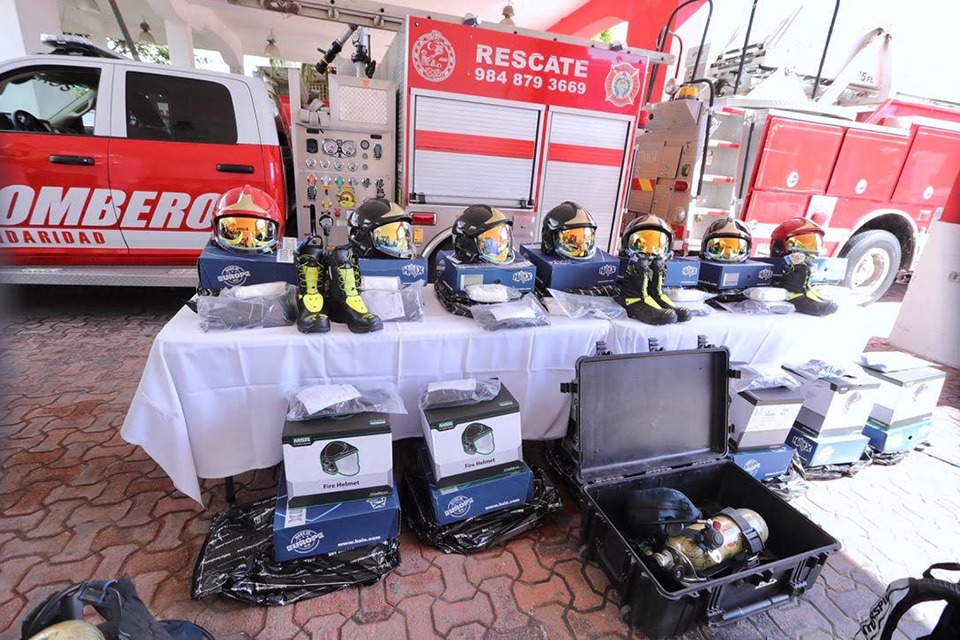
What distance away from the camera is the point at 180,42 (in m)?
9.45

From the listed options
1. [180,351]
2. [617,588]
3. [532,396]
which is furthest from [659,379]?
[180,351]

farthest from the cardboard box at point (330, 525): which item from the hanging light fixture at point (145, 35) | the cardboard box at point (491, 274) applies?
the hanging light fixture at point (145, 35)

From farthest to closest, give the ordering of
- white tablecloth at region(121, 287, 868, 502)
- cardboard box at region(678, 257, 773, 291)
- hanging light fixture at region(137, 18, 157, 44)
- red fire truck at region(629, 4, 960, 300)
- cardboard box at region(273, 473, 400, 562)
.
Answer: hanging light fixture at region(137, 18, 157, 44) < red fire truck at region(629, 4, 960, 300) < cardboard box at region(678, 257, 773, 291) < white tablecloth at region(121, 287, 868, 502) < cardboard box at region(273, 473, 400, 562)

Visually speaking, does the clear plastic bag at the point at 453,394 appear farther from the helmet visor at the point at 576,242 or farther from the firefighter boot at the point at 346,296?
the helmet visor at the point at 576,242

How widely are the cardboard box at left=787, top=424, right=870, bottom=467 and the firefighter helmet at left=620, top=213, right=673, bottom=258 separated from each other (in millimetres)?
1253

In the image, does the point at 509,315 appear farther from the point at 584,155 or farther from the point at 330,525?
the point at 584,155

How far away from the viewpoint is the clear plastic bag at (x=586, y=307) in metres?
2.23

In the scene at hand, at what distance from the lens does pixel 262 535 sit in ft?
5.80

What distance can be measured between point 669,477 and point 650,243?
1.18m

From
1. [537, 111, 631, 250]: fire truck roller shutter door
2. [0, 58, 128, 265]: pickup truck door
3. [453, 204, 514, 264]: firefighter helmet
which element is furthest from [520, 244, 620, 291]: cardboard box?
[0, 58, 128, 265]: pickup truck door

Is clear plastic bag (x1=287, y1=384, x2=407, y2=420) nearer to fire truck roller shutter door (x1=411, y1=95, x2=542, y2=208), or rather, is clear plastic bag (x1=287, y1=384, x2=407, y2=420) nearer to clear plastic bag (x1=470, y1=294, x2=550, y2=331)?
clear plastic bag (x1=470, y1=294, x2=550, y2=331)

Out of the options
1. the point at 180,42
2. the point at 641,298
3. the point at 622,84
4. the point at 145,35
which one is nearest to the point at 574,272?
the point at 641,298

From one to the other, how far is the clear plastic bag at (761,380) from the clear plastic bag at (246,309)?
2167mm

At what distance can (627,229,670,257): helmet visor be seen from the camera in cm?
239
